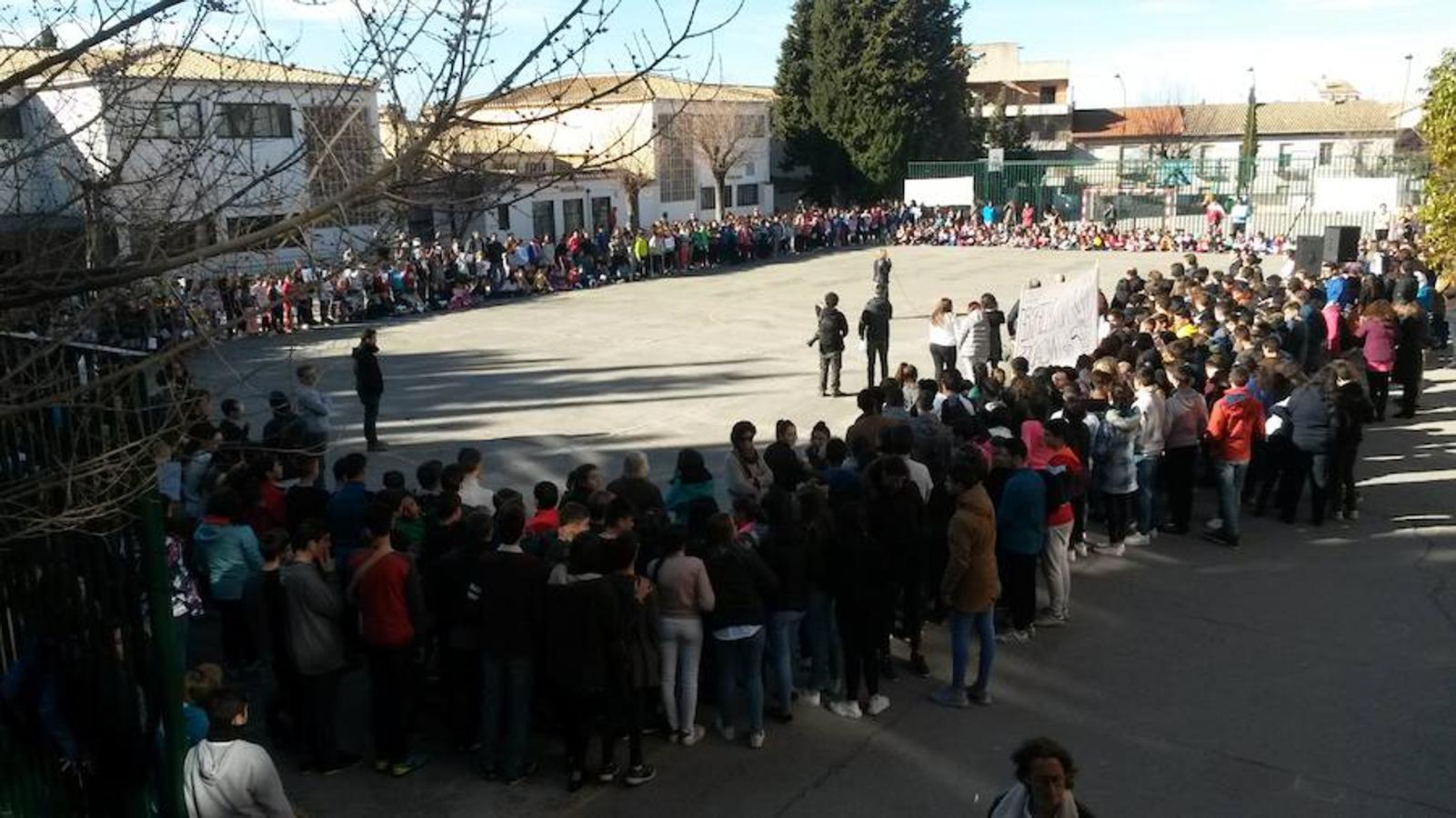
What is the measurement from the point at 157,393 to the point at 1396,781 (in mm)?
6185

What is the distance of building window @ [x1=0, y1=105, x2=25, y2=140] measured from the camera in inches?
197

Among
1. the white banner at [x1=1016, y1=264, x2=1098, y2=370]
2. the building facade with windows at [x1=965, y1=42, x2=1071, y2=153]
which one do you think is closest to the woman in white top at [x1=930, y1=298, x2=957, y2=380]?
the white banner at [x1=1016, y1=264, x2=1098, y2=370]

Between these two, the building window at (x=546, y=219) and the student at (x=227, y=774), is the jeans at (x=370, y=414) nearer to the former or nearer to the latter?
the student at (x=227, y=774)

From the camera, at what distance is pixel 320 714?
240 inches

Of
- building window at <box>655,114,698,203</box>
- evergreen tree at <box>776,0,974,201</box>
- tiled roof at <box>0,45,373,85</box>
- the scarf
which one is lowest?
the scarf

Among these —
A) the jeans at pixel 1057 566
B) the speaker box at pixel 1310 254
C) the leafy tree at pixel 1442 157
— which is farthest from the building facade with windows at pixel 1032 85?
the jeans at pixel 1057 566

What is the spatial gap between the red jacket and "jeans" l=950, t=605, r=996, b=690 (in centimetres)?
368

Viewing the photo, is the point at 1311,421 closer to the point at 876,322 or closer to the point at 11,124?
the point at 876,322

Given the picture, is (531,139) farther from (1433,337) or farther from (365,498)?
(1433,337)

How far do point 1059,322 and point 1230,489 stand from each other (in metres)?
4.17

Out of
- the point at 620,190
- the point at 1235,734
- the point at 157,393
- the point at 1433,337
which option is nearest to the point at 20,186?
the point at 157,393

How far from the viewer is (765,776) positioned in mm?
6113

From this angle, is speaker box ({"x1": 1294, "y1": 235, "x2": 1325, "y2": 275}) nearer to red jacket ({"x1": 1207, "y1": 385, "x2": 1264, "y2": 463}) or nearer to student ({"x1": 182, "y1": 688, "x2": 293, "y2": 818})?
red jacket ({"x1": 1207, "y1": 385, "x2": 1264, "y2": 463})

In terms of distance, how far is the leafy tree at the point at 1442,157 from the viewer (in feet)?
43.1
